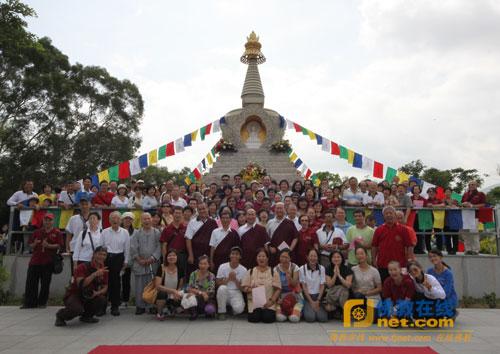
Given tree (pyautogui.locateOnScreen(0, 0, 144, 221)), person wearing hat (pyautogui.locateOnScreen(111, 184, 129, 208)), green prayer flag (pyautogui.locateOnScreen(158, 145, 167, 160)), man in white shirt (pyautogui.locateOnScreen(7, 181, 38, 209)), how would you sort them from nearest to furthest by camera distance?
person wearing hat (pyautogui.locateOnScreen(111, 184, 129, 208)) < man in white shirt (pyautogui.locateOnScreen(7, 181, 38, 209)) < green prayer flag (pyautogui.locateOnScreen(158, 145, 167, 160)) < tree (pyautogui.locateOnScreen(0, 0, 144, 221))

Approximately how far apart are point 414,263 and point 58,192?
8818 mm

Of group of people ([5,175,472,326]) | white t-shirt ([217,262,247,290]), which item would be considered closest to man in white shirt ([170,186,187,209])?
group of people ([5,175,472,326])

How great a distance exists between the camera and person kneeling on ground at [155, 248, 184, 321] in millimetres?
6984

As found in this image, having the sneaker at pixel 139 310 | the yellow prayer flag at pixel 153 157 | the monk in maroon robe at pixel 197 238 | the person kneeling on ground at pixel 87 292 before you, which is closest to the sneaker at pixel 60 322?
the person kneeling on ground at pixel 87 292

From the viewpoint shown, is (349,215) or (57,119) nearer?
(349,215)

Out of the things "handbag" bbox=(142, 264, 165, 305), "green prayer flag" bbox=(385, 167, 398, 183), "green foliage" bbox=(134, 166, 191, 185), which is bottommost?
"handbag" bbox=(142, 264, 165, 305)

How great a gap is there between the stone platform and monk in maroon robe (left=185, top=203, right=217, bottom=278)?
1598cm

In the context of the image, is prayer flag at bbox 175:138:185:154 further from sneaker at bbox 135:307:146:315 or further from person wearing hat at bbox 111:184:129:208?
sneaker at bbox 135:307:146:315

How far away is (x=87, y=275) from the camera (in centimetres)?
686

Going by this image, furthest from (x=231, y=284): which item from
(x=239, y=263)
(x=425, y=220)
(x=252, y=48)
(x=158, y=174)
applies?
(x=158, y=174)

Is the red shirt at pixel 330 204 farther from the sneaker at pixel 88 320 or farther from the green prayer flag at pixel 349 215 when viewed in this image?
the sneaker at pixel 88 320

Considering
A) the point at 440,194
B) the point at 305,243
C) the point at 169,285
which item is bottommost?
the point at 169,285

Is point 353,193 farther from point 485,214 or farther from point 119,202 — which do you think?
point 119,202

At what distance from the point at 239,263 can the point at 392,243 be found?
274 centimetres
